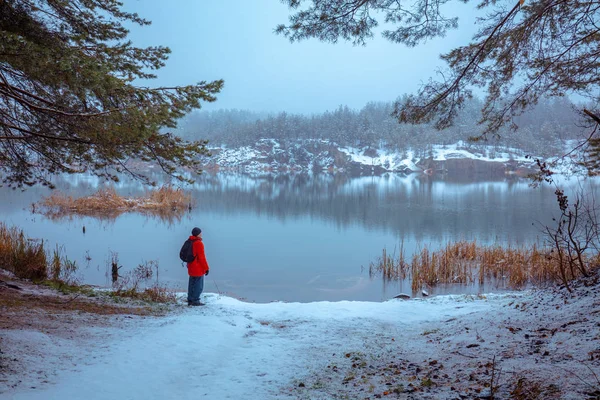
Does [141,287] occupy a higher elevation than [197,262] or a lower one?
lower

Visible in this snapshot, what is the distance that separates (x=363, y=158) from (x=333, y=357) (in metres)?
96.2

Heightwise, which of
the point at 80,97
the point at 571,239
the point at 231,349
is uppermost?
the point at 80,97

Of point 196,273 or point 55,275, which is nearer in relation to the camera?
point 196,273

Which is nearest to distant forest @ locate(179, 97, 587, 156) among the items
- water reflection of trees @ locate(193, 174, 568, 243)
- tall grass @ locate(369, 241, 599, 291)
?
water reflection of trees @ locate(193, 174, 568, 243)

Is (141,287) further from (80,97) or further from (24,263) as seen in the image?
(80,97)

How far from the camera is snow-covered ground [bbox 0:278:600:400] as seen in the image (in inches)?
137

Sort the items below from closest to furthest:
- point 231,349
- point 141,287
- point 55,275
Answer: point 231,349, point 55,275, point 141,287

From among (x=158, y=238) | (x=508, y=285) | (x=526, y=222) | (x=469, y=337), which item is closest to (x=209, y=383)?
(x=469, y=337)

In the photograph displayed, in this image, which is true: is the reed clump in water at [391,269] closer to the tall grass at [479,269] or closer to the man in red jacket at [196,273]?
the tall grass at [479,269]

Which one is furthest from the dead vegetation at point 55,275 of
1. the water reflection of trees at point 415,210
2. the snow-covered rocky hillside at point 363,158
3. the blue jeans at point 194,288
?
the snow-covered rocky hillside at point 363,158

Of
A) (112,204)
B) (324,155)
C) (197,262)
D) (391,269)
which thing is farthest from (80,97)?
(324,155)

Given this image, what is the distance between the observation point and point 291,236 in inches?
842

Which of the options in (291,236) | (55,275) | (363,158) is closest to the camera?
(55,275)

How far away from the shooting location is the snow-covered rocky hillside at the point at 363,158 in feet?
270
